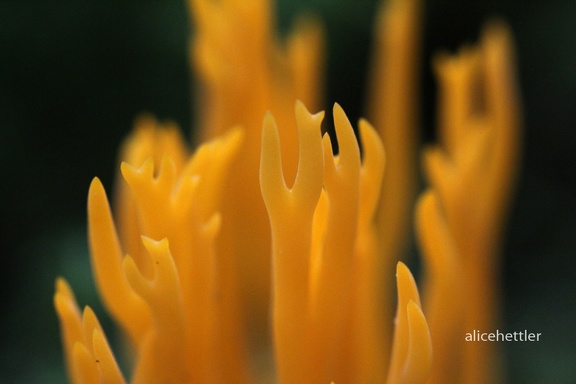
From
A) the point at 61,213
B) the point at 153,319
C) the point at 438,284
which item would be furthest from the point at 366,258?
the point at 61,213

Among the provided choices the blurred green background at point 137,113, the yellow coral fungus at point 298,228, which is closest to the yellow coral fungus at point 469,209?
the yellow coral fungus at point 298,228

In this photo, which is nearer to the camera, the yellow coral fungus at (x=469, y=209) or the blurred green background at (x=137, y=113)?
the yellow coral fungus at (x=469, y=209)

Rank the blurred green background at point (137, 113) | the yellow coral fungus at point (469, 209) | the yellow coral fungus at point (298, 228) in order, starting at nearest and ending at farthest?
the yellow coral fungus at point (298, 228), the yellow coral fungus at point (469, 209), the blurred green background at point (137, 113)

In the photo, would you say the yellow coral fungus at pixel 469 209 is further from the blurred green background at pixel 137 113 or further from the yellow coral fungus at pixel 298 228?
the blurred green background at pixel 137 113

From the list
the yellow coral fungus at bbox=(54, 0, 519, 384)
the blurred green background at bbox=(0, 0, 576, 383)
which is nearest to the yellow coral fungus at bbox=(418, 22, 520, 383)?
the yellow coral fungus at bbox=(54, 0, 519, 384)

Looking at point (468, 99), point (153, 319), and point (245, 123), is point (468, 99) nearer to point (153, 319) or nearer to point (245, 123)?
point (245, 123)

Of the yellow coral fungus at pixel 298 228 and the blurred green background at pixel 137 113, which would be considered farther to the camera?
the blurred green background at pixel 137 113

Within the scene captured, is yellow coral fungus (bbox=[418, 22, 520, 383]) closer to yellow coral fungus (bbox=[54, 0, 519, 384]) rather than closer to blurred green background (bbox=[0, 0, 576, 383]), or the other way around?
yellow coral fungus (bbox=[54, 0, 519, 384])

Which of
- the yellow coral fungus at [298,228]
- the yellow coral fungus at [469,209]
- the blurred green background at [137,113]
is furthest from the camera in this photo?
the blurred green background at [137,113]

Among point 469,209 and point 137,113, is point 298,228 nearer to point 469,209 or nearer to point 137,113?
point 469,209

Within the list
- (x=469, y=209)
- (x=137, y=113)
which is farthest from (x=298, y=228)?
(x=137, y=113)
